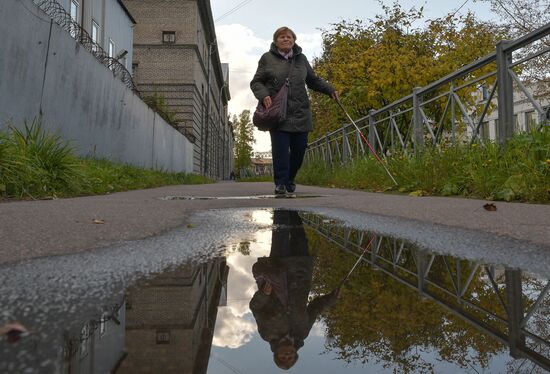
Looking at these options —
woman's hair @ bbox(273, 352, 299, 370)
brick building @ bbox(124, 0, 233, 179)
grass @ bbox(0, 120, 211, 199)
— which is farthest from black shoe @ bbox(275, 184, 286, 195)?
brick building @ bbox(124, 0, 233, 179)

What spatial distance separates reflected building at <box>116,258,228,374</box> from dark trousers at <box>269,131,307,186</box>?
4.21m

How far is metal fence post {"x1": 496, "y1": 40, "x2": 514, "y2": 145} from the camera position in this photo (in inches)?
194

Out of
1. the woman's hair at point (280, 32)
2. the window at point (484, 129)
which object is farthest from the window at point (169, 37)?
the window at point (484, 129)

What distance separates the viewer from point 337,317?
100cm

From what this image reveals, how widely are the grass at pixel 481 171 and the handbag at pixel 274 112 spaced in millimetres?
1826

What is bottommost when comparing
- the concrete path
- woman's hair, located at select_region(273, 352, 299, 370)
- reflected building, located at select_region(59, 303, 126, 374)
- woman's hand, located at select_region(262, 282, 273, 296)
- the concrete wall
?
woman's hair, located at select_region(273, 352, 299, 370)

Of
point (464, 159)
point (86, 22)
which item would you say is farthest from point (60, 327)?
point (86, 22)

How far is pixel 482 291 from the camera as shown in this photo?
1.23 meters

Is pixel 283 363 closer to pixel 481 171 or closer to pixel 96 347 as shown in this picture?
pixel 96 347

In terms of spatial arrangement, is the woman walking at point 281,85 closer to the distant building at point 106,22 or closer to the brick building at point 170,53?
the distant building at point 106,22

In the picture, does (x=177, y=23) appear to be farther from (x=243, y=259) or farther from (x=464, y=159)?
(x=243, y=259)

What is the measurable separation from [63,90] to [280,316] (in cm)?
760

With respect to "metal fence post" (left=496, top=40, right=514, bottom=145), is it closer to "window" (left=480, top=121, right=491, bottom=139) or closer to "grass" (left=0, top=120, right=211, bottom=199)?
"window" (left=480, top=121, right=491, bottom=139)

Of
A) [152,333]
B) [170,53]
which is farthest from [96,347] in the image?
[170,53]
